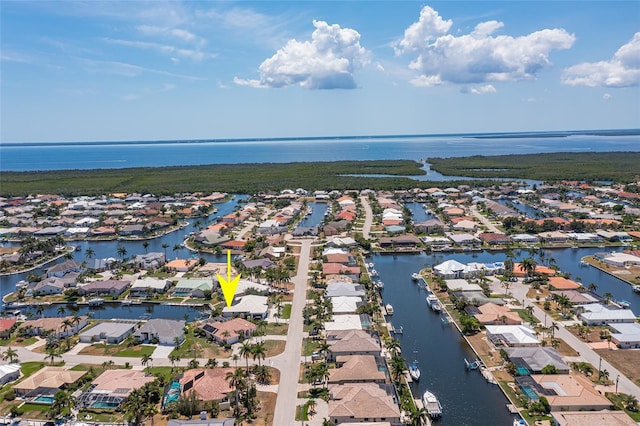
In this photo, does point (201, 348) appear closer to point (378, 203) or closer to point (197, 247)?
point (197, 247)

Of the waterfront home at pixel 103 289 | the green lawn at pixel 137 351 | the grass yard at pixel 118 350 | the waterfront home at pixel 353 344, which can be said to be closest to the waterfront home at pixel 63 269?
the waterfront home at pixel 103 289

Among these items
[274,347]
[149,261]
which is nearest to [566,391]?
[274,347]

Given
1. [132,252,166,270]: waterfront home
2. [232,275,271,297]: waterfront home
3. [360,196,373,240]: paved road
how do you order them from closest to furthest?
[232,275,271,297]: waterfront home → [132,252,166,270]: waterfront home → [360,196,373,240]: paved road

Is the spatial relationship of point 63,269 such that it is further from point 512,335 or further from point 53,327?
point 512,335

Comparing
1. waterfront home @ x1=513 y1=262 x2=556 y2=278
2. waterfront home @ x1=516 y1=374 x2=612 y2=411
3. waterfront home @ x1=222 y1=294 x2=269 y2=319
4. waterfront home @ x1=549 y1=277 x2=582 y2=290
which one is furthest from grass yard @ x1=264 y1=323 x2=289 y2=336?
waterfront home @ x1=549 y1=277 x2=582 y2=290

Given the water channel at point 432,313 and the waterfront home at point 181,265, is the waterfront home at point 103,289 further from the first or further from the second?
the waterfront home at point 181,265

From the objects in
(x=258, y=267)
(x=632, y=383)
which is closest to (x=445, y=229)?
(x=258, y=267)

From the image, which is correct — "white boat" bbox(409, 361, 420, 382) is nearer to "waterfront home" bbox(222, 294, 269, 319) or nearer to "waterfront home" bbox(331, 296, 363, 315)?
"waterfront home" bbox(331, 296, 363, 315)
